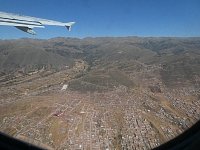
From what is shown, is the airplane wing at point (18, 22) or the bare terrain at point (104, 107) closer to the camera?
the airplane wing at point (18, 22)

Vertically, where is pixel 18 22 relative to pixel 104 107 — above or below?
above

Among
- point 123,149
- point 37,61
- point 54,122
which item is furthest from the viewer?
point 37,61

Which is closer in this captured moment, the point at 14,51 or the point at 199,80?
the point at 199,80

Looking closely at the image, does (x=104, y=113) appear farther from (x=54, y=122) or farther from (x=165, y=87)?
(x=165, y=87)

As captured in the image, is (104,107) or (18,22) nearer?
(18,22)

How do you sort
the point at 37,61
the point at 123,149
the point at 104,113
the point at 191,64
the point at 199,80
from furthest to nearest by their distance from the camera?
the point at 37,61, the point at 191,64, the point at 199,80, the point at 104,113, the point at 123,149

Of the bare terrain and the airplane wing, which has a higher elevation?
the airplane wing

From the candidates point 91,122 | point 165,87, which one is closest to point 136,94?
point 165,87

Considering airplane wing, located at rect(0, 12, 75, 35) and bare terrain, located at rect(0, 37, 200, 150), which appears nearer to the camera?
airplane wing, located at rect(0, 12, 75, 35)

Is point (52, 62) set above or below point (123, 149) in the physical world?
below

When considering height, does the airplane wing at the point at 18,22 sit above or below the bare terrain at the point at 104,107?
above
